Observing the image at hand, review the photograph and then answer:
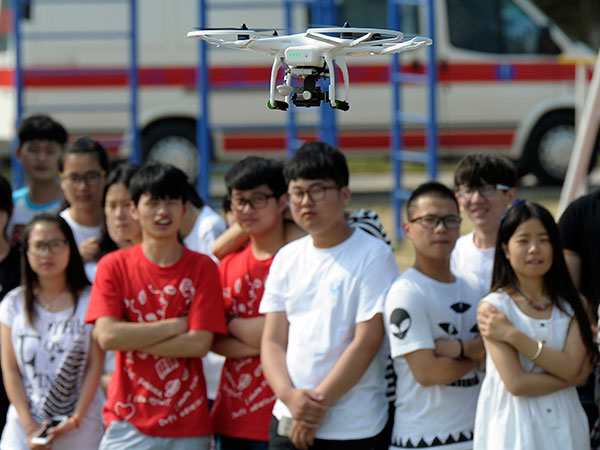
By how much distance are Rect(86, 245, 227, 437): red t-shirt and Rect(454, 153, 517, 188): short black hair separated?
3.44 ft

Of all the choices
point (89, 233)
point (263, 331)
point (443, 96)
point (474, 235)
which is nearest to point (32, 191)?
point (89, 233)

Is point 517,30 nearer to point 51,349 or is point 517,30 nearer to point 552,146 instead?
point 552,146

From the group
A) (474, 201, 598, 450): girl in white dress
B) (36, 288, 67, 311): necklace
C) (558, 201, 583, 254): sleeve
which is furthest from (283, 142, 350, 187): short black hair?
(36, 288, 67, 311): necklace

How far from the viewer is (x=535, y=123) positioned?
12.0m

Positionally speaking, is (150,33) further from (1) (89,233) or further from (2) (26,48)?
(1) (89,233)

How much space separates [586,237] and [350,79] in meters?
7.50

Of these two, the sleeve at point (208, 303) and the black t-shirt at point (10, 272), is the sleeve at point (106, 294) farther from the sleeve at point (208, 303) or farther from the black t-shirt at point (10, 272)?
the black t-shirt at point (10, 272)

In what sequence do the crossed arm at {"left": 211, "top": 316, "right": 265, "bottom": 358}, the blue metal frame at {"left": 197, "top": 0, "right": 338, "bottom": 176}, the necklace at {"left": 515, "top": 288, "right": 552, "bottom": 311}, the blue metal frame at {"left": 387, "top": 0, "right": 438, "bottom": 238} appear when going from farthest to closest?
the blue metal frame at {"left": 387, "top": 0, "right": 438, "bottom": 238} < the blue metal frame at {"left": 197, "top": 0, "right": 338, "bottom": 176} < the crossed arm at {"left": 211, "top": 316, "right": 265, "bottom": 358} < the necklace at {"left": 515, "top": 288, "right": 552, "bottom": 311}

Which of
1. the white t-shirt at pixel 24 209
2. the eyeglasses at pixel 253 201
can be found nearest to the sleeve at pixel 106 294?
the eyeglasses at pixel 253 201

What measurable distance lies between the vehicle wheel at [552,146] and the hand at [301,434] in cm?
905

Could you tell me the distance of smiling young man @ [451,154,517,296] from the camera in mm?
3820

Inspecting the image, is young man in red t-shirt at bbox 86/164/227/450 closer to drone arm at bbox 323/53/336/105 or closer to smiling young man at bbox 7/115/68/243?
smiling young man at bbox 7/115/68/243

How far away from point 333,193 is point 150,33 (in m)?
8.19

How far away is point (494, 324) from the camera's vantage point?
335 centimetres
